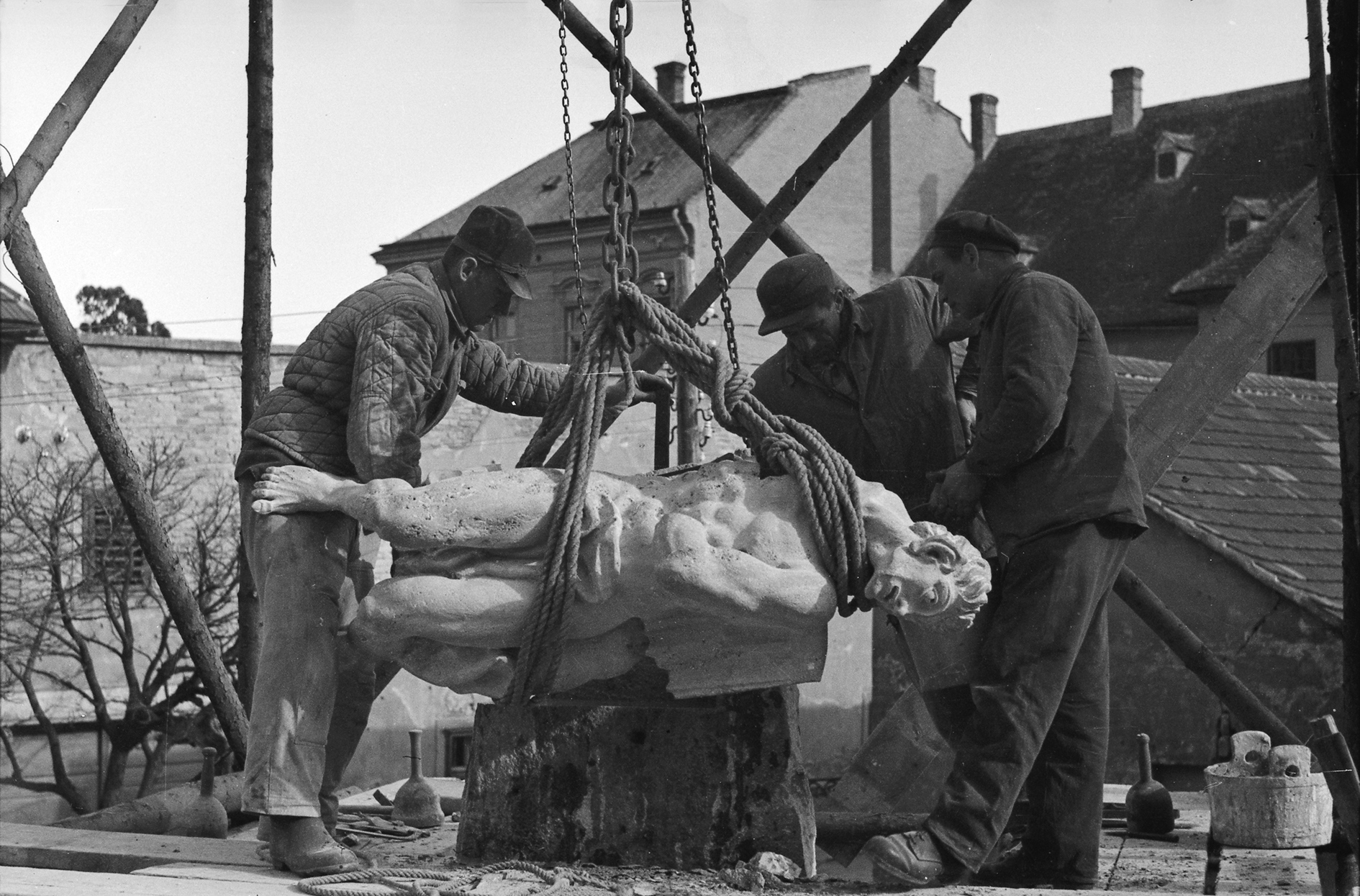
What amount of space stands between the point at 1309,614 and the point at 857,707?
597 centimetres

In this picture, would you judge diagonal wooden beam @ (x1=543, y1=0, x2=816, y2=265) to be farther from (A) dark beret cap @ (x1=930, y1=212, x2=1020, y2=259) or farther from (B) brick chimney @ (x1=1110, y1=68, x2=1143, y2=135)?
(B) brick chimney @ (x1=1110, y1=68, x2=1143, y2=135)

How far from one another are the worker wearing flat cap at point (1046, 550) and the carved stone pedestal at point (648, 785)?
1.49 ft

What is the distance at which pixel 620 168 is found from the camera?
454 cm

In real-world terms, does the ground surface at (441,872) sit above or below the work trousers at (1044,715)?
below

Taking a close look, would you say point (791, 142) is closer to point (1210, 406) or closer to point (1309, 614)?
point (1309, 614)

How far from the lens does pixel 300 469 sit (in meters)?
4.51

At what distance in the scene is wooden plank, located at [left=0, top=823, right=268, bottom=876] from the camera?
4715 millimetres

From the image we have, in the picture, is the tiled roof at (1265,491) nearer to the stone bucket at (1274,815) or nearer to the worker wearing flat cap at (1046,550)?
the stone bucket at (1274,815)

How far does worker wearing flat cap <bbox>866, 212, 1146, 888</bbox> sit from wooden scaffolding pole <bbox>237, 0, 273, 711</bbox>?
3.64m

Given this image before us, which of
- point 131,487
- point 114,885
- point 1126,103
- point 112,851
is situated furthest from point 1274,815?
point 1126,103

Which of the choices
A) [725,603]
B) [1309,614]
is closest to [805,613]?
[725,603]

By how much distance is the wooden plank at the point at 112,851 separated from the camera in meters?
4.71

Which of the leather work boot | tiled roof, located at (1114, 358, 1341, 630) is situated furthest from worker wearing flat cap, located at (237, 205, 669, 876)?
tiled roof, located at (1114, 358, 1341, 630)

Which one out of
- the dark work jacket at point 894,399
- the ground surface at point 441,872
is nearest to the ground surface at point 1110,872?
the ground surface at point 441,872
